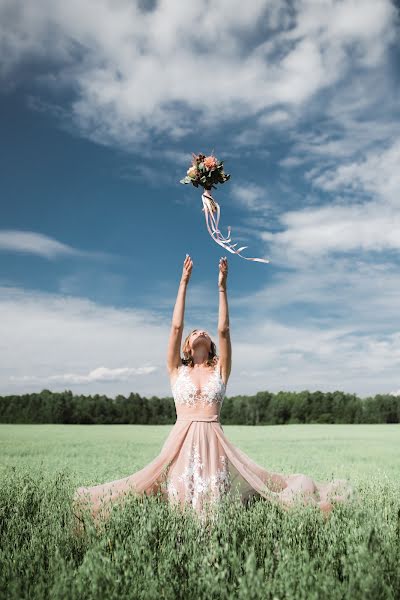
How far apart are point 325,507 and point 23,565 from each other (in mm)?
3403

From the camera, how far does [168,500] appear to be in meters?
5.82

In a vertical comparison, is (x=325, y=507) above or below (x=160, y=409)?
below

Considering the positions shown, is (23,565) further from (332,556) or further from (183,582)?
(332,556)

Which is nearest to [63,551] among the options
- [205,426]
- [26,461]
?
[205,426]

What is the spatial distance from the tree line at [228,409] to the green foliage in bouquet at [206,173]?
148 ft

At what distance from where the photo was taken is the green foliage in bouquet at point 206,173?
6.88m

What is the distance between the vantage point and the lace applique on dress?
19.5 feet

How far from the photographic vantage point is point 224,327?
6539 millimetres

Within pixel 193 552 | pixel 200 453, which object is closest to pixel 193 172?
pixel 200 453

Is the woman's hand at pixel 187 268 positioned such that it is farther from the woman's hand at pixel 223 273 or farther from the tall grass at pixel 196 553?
the tall grass at pixel 196 553

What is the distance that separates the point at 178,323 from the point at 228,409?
52635mm

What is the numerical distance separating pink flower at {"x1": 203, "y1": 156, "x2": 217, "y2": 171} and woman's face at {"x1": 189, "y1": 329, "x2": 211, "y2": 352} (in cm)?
210

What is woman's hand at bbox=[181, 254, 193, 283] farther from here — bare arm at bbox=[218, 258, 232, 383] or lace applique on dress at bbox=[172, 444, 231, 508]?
lace applique on dress at bbox=[172, 444, 231, 508]

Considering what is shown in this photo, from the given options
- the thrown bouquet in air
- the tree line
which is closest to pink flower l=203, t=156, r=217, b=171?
the thrown bouquet in air
